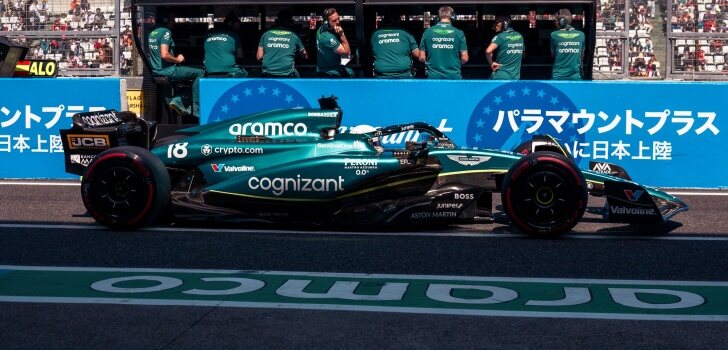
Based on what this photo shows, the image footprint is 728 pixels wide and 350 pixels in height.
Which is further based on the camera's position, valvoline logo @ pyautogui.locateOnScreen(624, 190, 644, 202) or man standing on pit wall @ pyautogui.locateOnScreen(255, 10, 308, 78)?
man standing on pit wall @ pyautogui.locateOnScreen(255, 10, 308, 78)

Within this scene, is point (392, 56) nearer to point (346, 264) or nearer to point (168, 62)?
point (168, 62)

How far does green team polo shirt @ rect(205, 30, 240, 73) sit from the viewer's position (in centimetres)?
1474

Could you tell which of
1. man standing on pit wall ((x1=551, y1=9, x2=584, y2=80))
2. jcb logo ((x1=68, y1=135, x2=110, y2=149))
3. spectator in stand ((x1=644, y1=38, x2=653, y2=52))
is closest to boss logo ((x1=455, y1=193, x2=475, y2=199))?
jcb logo ((x1=68, y1=135, x2=110, y2=149))

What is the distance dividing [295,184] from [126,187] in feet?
4.43

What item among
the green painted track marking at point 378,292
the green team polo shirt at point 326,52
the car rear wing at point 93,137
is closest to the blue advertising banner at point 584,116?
the green team polo shirt at point 326,52

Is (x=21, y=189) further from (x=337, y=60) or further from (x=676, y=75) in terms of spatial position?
(x=676, y=75)

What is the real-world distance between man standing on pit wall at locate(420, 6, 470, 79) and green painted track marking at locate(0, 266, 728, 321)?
23.6 feet

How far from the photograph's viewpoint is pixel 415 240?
860 centimetres

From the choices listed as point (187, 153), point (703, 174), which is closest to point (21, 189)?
point (187, 153)

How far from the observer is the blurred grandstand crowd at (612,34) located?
17.9 meters

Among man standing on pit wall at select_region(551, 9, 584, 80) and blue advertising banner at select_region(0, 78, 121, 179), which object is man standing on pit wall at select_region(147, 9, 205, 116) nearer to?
blue advertising banner at select_region(0, 78, 121, 179)

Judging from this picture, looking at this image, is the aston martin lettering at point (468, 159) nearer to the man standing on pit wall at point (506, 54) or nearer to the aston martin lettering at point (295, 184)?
the aston martin lettering at point (295, 184)

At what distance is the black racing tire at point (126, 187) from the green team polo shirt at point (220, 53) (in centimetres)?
582

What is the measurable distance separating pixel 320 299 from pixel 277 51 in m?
8.31
